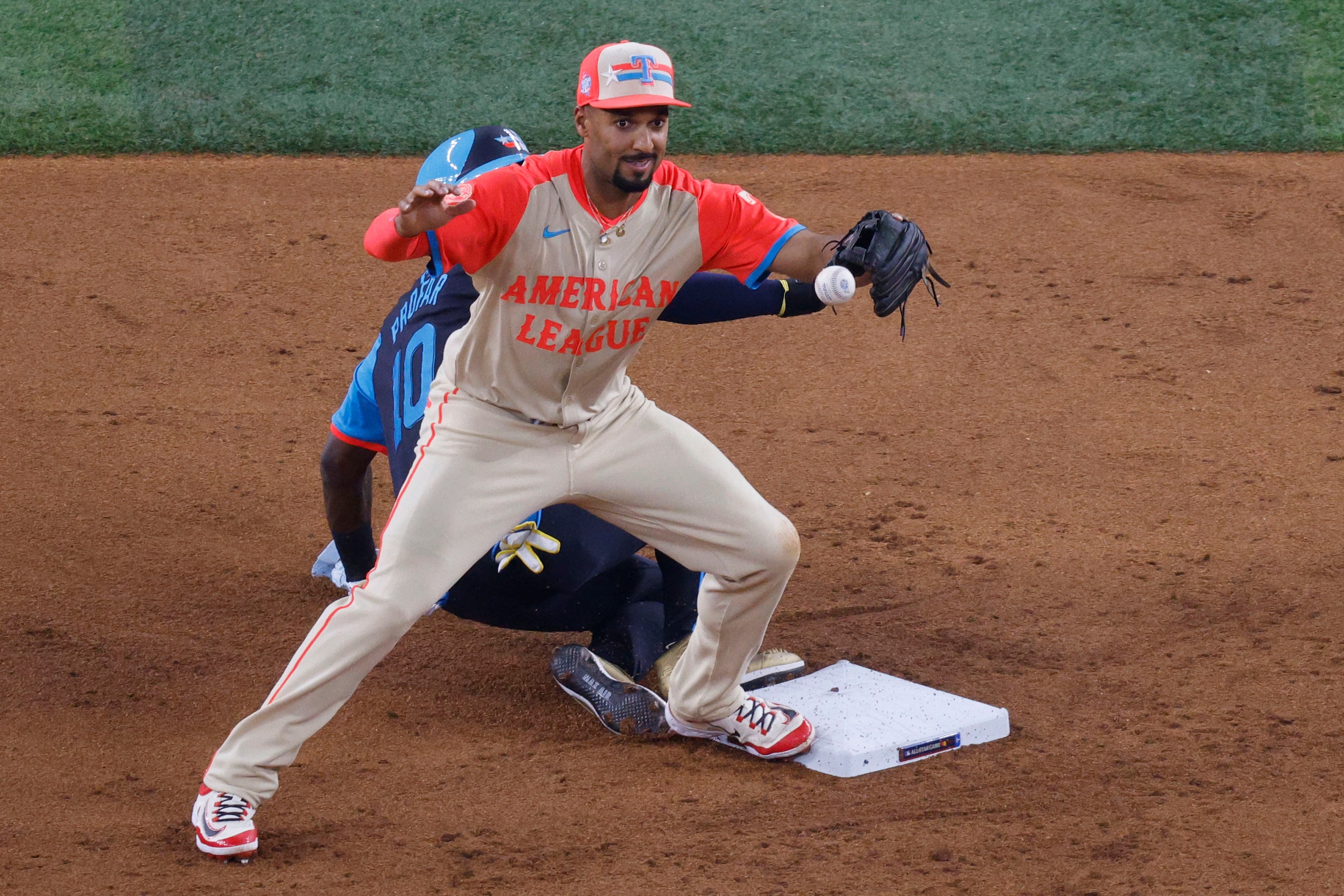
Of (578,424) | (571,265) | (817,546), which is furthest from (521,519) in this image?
(817,546)

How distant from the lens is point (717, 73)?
837cm

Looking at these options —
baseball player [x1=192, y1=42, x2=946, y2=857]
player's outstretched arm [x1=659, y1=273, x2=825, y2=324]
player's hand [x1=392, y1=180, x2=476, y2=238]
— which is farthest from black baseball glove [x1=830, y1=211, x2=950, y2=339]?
player's hand [x1=392, y1=180, x2=476, y2=238]

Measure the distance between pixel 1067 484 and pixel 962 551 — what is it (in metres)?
0.63

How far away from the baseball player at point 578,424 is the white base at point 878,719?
108mm

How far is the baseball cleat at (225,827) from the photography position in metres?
3.26

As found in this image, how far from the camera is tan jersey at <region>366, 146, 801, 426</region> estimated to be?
3.42 meters

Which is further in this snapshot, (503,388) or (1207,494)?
(1207,494)

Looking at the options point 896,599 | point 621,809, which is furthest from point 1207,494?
point 621,809

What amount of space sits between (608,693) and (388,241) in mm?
1427

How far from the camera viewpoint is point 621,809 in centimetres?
353

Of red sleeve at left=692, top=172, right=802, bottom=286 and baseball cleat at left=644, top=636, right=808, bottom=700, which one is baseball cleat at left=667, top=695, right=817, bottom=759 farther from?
red sleeve at left=692, top=172, right=802, bottom=286

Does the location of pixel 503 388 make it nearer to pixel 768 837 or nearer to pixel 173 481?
pixel 768 837

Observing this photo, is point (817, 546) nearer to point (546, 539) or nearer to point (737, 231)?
point (546, 539)

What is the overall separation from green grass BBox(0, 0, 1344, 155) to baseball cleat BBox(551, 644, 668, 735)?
14.8ft
